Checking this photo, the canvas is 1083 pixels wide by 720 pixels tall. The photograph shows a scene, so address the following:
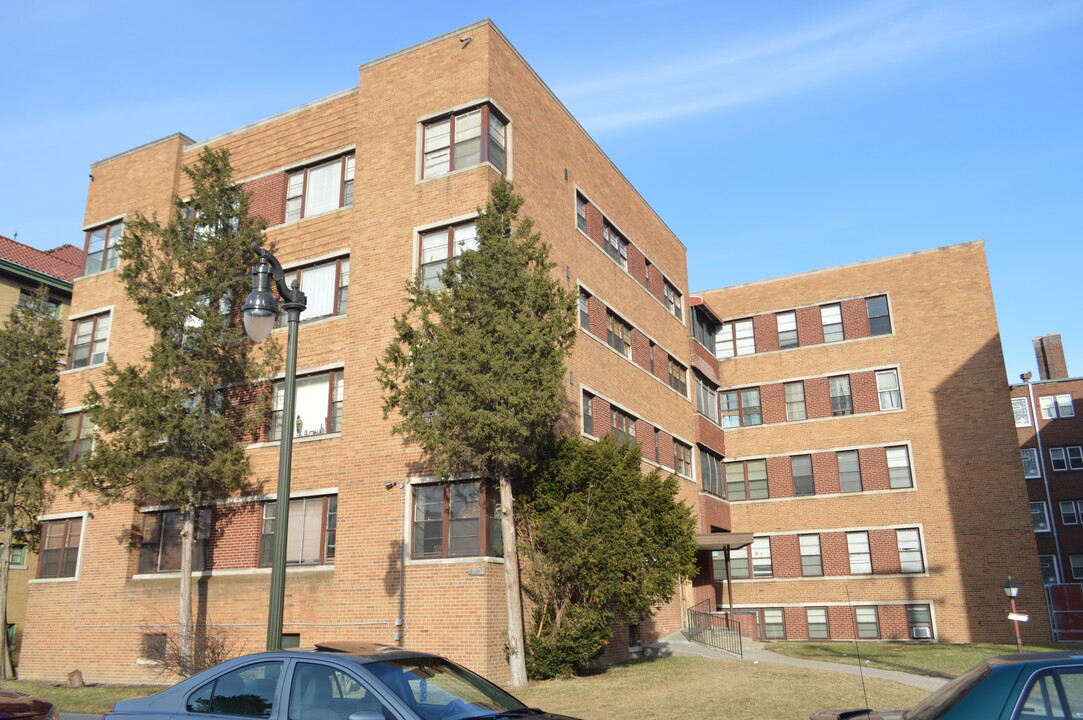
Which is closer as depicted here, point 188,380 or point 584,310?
point 188,380

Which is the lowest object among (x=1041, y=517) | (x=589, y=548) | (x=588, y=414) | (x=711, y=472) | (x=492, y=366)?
(x=589, y=548)

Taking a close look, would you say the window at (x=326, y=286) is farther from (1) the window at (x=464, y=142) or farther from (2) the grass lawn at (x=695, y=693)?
(2) the grass lawn at (x=695, y=693)

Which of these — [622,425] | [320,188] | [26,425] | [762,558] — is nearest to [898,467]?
[762,558]

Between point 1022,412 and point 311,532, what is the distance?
5179cm

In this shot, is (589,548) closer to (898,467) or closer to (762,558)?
(762,558)

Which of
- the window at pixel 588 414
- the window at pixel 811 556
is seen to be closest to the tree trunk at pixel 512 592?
the window at pixel 588 414

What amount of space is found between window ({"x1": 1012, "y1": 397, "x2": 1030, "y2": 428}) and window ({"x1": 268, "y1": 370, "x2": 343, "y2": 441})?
163 ft

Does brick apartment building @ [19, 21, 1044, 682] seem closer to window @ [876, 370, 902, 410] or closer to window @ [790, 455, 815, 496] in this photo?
window @ [876, 370, 902, 410]

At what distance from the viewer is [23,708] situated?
8438 millimetres

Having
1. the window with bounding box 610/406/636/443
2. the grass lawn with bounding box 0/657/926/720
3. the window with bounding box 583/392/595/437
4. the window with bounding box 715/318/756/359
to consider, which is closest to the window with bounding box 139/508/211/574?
the grass lawn with bounding box 0/657/926/720

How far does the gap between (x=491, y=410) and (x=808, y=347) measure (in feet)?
81.9

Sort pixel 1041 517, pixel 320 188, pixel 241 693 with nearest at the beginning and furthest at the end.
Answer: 1. pixel 241 693
2. pixel 320 188
3. pixel 1041 517

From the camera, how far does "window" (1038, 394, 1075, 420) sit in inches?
2180

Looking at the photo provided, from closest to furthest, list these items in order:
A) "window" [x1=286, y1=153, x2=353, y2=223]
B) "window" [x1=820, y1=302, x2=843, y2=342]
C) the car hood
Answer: the car hood
"window" [x1=286, y1=153, x2=353, y2=223]
"window" [x1=820, y1=302, x2=843, y2=342]
